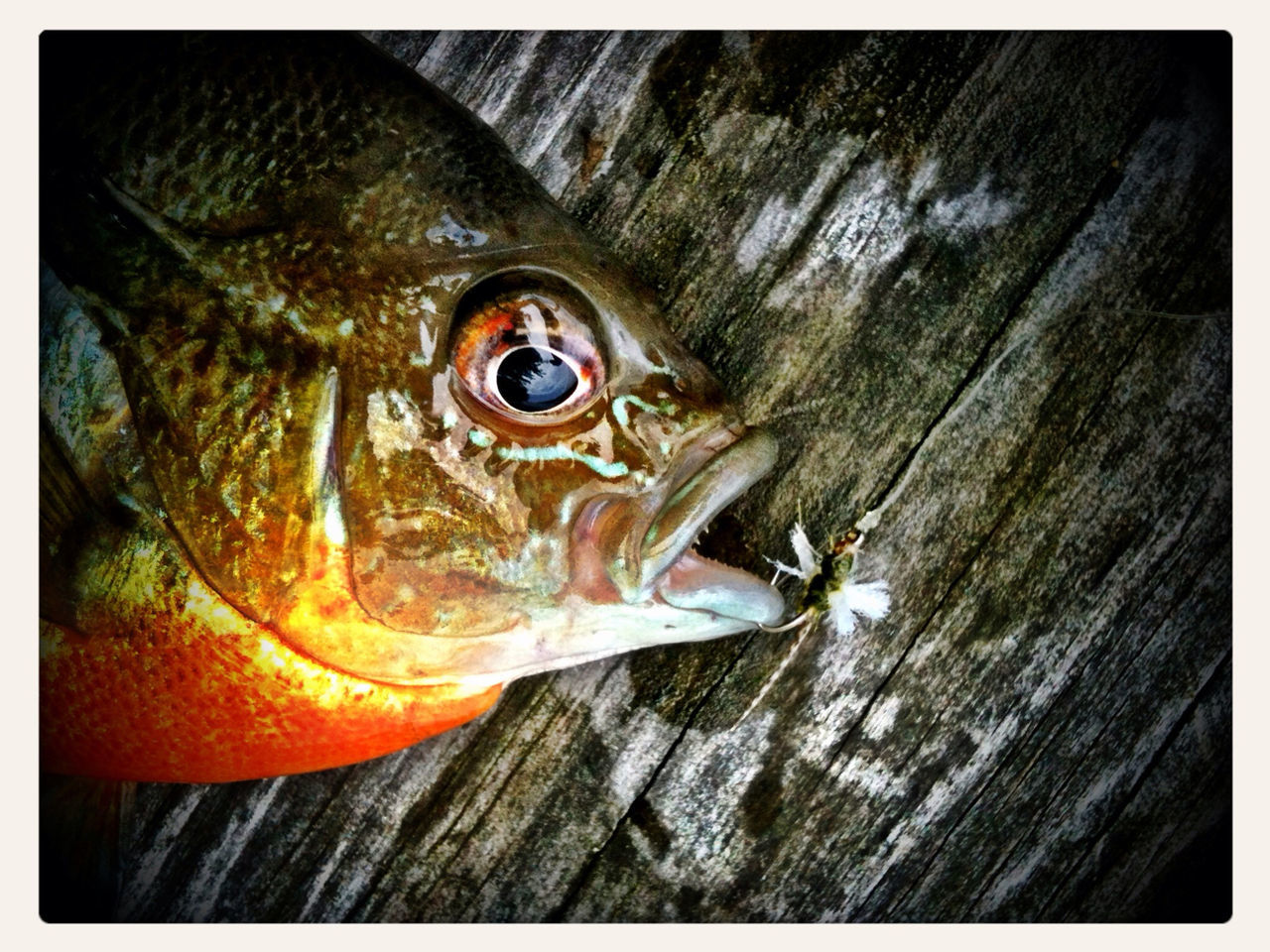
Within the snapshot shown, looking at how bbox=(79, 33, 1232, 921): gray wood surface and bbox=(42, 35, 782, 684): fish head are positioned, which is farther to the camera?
bbox=(79, 33, 1232, 921): gray wood surface

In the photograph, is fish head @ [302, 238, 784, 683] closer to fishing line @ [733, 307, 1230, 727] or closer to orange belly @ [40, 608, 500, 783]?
orange belly @ [40, 608, 500, 783]

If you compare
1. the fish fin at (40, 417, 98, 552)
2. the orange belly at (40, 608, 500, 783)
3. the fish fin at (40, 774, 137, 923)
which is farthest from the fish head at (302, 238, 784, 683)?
the fish fin at (40, 774, 137, 923)

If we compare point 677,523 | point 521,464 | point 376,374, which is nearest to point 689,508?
point 677,523

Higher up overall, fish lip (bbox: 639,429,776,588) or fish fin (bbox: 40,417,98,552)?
fish lip (bbox: 639,429,776,588)

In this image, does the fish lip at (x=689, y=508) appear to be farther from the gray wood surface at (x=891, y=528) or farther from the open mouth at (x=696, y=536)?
the gray wood surface at (x=891, y=528)

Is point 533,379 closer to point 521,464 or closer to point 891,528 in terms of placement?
point 521,464

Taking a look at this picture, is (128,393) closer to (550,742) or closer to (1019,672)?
(550,742)

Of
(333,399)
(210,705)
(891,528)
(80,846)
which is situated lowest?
(80,846)
